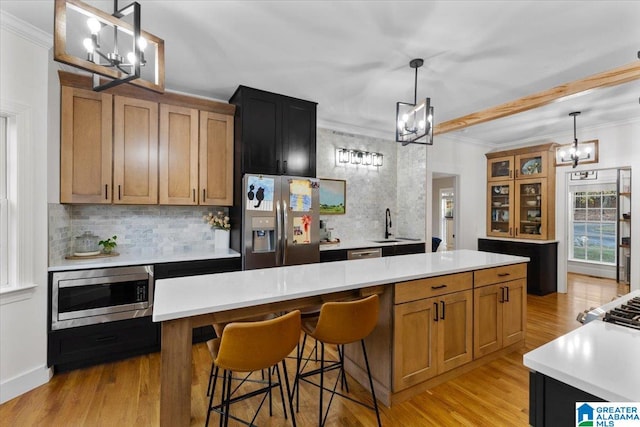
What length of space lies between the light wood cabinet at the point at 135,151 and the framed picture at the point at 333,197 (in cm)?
235

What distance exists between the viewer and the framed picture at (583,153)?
4047mm

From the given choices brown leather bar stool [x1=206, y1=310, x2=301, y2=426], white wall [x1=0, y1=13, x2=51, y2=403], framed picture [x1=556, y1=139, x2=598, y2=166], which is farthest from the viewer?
framed picture [x1=556, y1=139, x2=598, y2=166]

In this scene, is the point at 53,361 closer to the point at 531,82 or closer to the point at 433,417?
the point at 433,417

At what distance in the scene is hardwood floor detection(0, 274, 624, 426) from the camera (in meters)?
1.94

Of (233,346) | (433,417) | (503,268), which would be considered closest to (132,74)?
(233,346)

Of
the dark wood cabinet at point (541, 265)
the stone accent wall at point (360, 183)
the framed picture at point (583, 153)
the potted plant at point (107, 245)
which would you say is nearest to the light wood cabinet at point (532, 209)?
the dark wood cabinet at point (541, 265)

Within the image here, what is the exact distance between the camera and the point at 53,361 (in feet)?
8.02

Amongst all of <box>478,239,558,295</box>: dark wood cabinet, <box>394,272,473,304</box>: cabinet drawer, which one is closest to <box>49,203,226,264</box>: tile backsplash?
<box>394,272,473,304</box>: cabinet drawer

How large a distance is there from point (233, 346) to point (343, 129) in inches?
Result: 158

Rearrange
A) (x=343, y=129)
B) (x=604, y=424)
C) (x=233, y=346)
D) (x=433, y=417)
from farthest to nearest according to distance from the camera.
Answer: (x=343, y=129) < (x=433, y=417) < (x=233, y=346) < (x=604, y=424)

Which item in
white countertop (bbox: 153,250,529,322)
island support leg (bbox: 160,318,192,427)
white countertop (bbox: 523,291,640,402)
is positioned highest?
white countertop (bbox: 153,250,529,322)

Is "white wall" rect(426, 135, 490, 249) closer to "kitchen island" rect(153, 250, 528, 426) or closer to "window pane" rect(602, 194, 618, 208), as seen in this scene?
"window pane" rect(602, 194, 618, 208)

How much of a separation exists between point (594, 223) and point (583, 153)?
2.90m

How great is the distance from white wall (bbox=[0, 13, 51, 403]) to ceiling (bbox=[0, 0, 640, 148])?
219 mm
